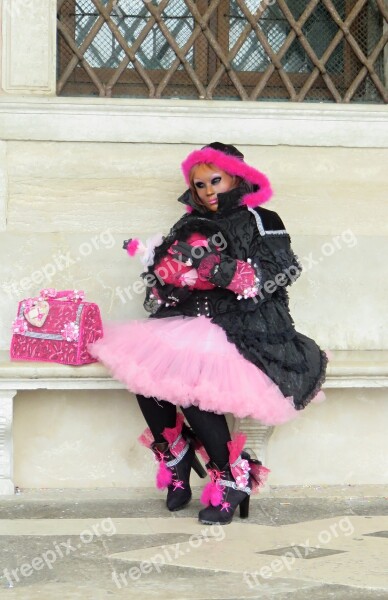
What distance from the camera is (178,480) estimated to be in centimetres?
496

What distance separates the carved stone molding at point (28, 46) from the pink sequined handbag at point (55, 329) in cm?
109

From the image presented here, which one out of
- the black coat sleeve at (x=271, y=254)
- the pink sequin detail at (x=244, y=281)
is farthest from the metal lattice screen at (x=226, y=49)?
the pink sequin detail at (x=244, y=281)

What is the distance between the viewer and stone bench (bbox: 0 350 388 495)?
499 cm

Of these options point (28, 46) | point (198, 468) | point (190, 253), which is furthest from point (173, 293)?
point (28, 46)

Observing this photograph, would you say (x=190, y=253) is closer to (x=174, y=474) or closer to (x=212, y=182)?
(x=212, y=182)

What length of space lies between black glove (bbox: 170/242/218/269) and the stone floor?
3.64 feet

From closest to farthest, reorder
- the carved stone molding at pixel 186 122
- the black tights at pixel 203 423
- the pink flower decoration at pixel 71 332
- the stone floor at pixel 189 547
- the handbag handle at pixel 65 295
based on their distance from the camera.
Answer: the stone floor at pixel 189 547, the black tights at pixel 203 423, the pink flower decoration at pixel 71 332, the handbag handle at pixel 65 295, the carved stone molding at pixel 186 122

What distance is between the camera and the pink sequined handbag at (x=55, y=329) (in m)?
5.02

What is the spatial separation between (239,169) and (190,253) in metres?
0.49

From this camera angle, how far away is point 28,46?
18.1ft

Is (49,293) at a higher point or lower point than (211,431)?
higher

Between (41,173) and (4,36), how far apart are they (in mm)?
698

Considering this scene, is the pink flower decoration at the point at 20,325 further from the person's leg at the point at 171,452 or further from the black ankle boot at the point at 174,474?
the black ankle boot at the point at 174,474

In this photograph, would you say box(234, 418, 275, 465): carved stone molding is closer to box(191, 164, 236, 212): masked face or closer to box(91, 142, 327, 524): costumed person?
box(91, 142, 327, 524): costumed person
